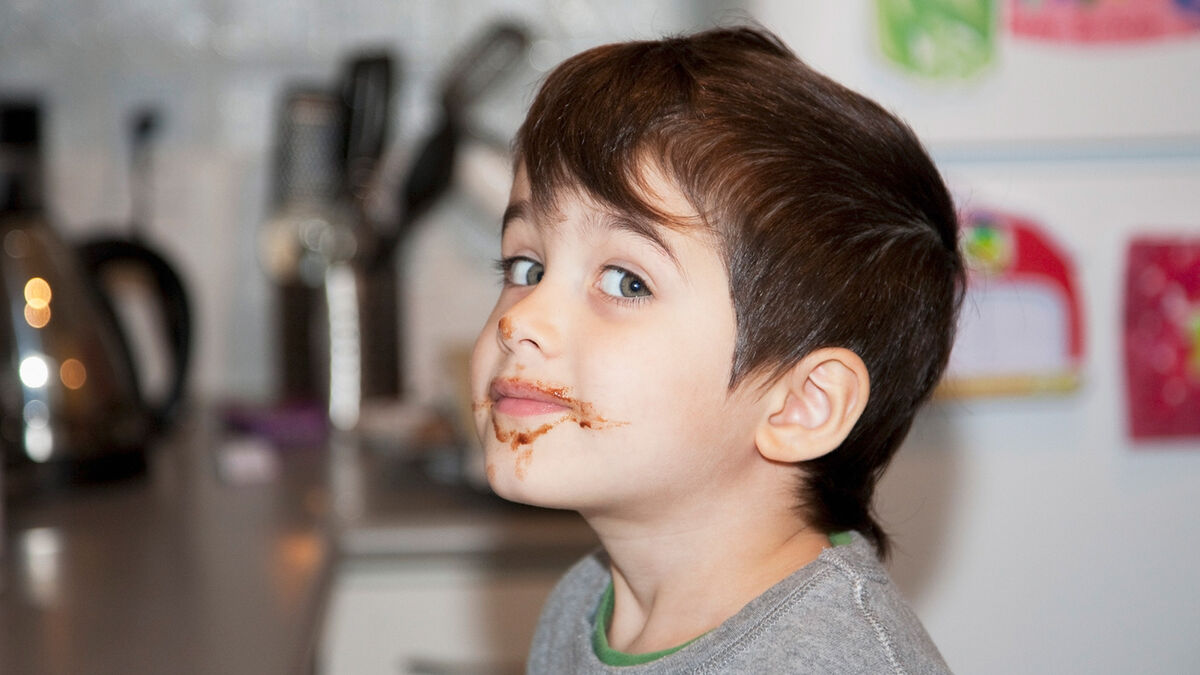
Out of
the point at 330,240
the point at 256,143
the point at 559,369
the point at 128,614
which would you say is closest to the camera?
the point at 559,369

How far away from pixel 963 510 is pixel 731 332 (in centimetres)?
72

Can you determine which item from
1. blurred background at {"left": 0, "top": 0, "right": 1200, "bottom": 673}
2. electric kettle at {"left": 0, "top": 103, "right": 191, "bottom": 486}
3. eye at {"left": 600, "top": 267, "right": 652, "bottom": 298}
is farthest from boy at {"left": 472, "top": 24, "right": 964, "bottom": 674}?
electric kettle at {"left": 0, "top": 103, "right": 191, "bottom": 486}

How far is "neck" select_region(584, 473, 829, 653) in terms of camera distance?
80 centimetres

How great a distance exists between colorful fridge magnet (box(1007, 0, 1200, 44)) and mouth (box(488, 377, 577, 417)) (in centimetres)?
80

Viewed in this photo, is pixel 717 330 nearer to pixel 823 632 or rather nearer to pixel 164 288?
pixel 823 632

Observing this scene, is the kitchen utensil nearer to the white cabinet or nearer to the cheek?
the white cabinet

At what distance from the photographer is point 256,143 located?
195 cm

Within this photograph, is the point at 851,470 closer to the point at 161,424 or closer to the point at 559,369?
the point at 559,369

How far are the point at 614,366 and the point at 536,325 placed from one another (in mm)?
50

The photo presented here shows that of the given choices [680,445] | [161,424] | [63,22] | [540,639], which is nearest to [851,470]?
[680,445]

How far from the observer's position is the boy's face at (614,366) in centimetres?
74

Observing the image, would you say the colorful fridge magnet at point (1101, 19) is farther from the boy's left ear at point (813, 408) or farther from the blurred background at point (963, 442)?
the boy's left ear at point (813, 408)

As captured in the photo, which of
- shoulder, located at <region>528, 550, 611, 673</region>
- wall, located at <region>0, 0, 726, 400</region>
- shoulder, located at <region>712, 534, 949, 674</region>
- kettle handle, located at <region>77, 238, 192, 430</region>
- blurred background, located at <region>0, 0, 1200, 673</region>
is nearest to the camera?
shoulder, located at <region>712, 534, 949, 674</region>

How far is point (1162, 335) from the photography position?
1.38 metres
